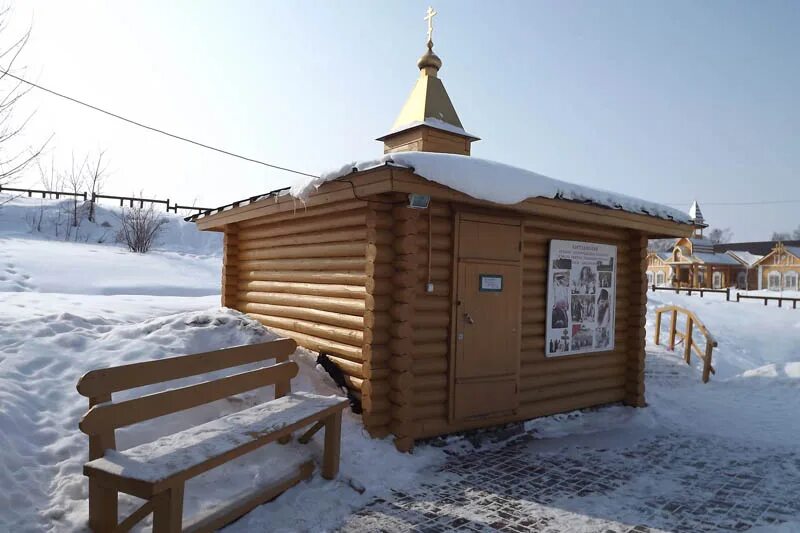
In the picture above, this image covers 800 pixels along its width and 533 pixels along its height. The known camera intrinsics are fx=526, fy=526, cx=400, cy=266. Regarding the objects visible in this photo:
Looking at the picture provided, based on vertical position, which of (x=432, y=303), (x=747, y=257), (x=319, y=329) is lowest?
(x=319, y=329)

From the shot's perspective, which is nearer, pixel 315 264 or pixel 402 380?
pixel 402 380

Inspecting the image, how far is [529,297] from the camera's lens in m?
7.15

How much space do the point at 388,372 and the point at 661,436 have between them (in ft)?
13.5

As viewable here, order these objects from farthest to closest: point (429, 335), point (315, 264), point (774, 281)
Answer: point (774, 281) → point (315, 264) → point (429, 335)

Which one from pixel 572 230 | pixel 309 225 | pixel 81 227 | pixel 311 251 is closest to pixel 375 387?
pixel 311 251

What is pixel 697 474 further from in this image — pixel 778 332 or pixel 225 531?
pixel 778 332

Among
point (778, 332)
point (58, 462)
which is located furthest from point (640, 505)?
point (778, 332)

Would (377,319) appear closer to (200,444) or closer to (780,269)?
(200,444)

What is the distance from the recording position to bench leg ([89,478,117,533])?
341cm

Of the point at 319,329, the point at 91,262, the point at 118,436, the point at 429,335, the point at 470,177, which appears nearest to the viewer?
the point at 118,436

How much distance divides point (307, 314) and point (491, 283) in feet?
8.22

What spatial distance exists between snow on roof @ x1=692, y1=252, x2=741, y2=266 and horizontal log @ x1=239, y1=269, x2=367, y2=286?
48681mm

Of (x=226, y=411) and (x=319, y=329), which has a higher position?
(x=319, y=329)

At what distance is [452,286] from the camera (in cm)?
610
